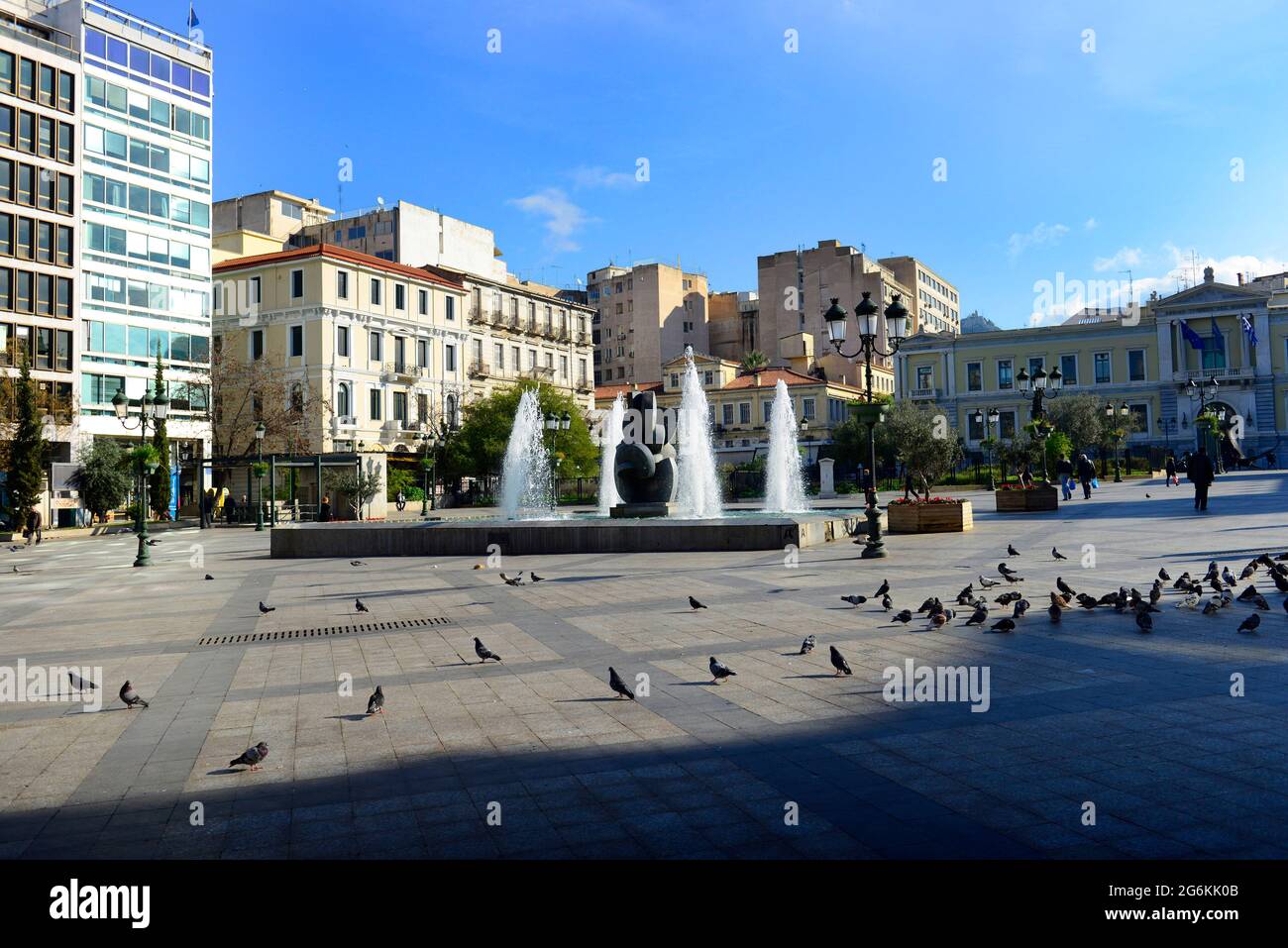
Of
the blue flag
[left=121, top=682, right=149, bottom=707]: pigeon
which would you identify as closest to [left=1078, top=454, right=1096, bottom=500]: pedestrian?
[left=121, top=682, right=149, bottom=707]: pigeon

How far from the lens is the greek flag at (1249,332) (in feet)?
211

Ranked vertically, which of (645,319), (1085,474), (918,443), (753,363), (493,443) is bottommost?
(1085,474)

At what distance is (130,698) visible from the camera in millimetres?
6746

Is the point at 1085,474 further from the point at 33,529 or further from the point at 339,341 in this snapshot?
the point at 339,341

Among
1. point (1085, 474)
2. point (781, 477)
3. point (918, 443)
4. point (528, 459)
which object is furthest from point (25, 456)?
point (918, 443)

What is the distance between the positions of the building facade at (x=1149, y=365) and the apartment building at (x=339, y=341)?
38.5 m

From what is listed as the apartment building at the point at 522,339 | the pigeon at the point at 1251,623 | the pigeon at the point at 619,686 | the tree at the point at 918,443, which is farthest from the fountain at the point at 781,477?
the apartment building at the point at 522,339

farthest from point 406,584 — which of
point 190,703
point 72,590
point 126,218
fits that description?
point 126,218

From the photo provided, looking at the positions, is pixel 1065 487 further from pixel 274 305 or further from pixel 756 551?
pixel 274 305

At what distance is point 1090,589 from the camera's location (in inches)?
432

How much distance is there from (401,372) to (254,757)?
51598mm

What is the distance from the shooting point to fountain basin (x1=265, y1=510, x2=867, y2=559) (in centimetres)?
1770

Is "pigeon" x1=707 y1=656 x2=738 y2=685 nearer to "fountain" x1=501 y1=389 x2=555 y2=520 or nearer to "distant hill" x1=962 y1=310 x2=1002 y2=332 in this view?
"fountain" x1=501 y1=389 x2=555 y2=520

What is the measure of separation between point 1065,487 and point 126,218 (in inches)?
1714
